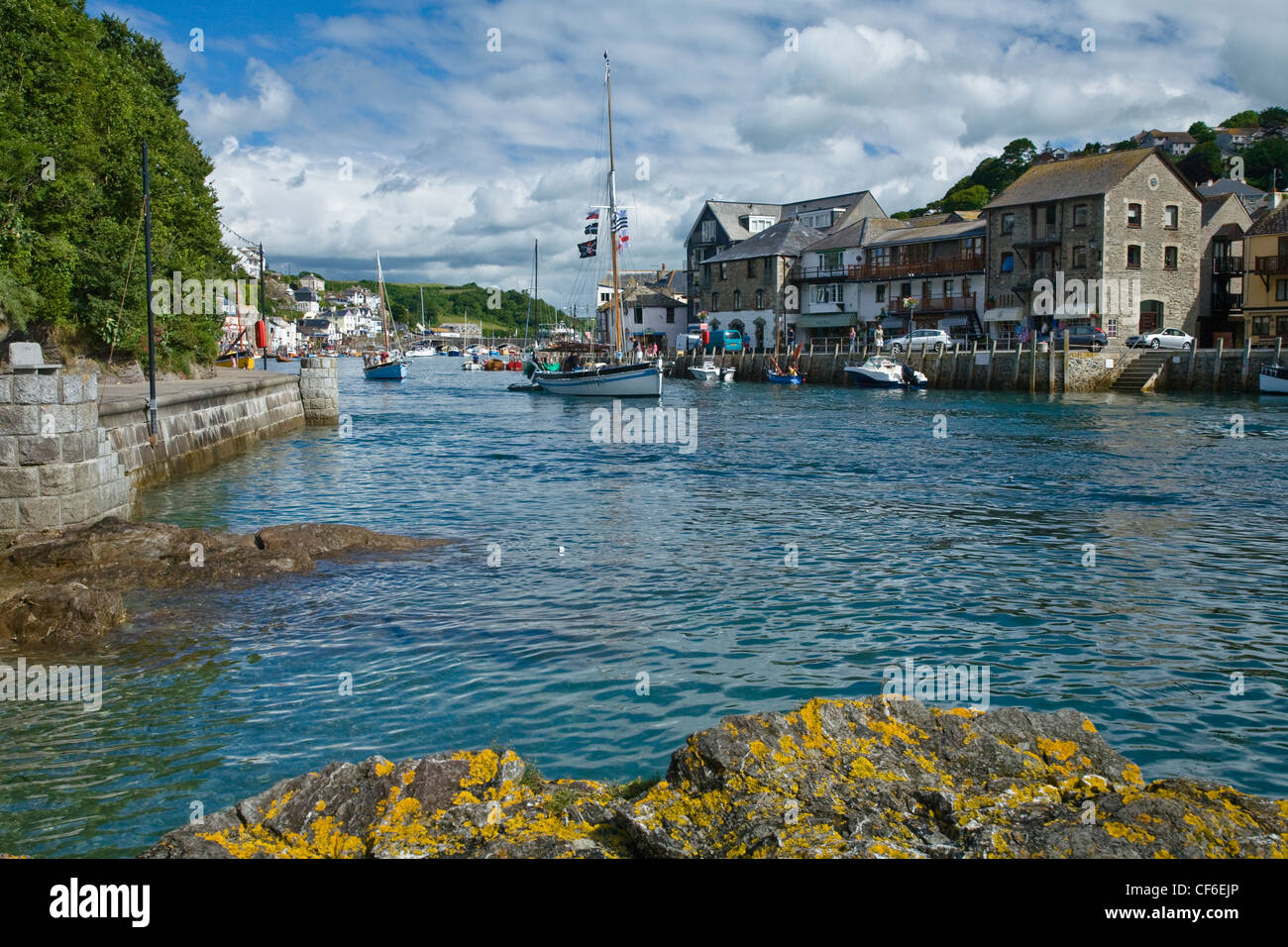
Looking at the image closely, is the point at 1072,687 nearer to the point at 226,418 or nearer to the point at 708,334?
the point at 226,418

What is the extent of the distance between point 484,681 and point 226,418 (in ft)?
75.9

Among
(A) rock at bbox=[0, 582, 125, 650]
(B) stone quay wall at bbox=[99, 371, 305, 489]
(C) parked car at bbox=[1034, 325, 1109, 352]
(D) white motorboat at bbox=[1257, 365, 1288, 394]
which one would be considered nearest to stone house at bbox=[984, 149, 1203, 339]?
(C) parked car at bbox=[1034, 325, 1109, 352]

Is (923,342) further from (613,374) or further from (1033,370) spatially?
(613,374)

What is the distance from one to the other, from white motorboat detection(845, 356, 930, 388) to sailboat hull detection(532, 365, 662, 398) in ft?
55.4

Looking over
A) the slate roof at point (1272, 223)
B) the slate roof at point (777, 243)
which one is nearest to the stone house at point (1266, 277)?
the slate roof at point (1272, 223)

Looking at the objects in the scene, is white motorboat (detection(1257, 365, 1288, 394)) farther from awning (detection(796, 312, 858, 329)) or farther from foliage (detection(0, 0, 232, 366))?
foliage (detection(0, 0, 232, 366))

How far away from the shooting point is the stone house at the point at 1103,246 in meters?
63.0

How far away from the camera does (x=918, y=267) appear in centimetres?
7575

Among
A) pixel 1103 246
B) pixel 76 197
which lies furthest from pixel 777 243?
pixel 76 197

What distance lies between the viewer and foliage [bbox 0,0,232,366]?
82.7ft

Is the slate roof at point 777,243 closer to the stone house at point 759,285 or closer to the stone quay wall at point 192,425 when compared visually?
the stone house at point 759,285
